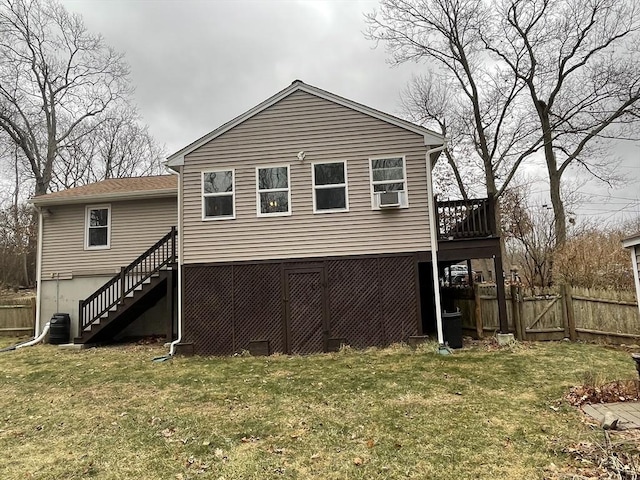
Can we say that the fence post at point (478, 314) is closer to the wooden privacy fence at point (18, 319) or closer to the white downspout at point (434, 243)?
the white downspout at point (434, 243)

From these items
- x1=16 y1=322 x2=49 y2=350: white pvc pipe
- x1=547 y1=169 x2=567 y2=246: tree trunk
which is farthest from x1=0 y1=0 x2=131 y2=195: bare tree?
x1=547 y1=169 x2=567 y2=246: tree trunk

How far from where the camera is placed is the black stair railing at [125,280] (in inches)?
450

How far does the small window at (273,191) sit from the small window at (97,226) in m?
5.93

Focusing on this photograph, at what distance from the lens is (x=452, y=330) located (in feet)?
32.3

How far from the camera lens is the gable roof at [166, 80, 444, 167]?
398 inches

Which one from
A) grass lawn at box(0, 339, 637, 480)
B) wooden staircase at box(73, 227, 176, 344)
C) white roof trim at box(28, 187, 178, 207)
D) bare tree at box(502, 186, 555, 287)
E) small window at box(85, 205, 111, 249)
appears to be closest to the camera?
grass lawn at box(0, 339, 637, 480)

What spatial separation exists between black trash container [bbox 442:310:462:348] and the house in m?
0.25

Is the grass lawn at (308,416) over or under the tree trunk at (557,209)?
under

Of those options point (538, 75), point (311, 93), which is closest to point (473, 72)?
point (538, 75)

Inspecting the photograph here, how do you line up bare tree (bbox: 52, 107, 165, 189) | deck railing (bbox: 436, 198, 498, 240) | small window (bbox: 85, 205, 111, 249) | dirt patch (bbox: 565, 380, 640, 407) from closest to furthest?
dirt patch (bbox: 565, 380, 640, 407), deck railing (bbox: 436, 198, 498, 240), small window (bbox: 85, 205, 111, 249), bare tree (bbox: 52, 107, 165, 189)

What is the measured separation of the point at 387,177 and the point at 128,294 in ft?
26.7

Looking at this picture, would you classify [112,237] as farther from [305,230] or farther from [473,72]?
[473,72]

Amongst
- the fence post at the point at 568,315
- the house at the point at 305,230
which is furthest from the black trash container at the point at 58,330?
the fence post at the point at 568,315

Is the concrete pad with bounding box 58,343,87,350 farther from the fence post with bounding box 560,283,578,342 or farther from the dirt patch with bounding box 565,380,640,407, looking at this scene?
the fence post with bounding box 560,283,578,342
